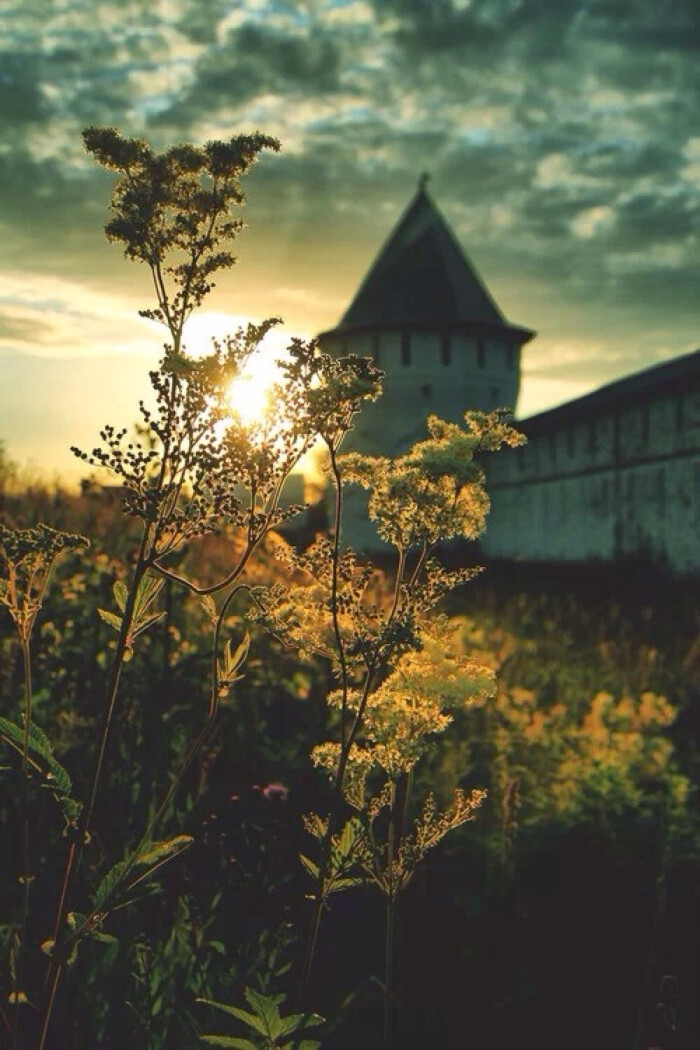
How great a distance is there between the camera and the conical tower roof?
40.1 metres

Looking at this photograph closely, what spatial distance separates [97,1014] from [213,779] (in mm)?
1956

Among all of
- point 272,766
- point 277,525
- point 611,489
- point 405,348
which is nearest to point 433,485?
point 277,525

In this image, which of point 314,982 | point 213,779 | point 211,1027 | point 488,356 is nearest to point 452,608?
point 213,779

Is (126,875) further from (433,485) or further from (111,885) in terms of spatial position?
(433,485)

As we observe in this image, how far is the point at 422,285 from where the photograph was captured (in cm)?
4075

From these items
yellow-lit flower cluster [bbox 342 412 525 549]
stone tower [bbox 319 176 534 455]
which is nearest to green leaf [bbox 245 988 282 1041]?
yellow-lit flower cluster [bbox 342 412 525 549]

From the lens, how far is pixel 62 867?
3.70 metres

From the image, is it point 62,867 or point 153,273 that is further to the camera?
point 62,867

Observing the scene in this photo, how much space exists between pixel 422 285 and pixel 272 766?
3723 centimetres

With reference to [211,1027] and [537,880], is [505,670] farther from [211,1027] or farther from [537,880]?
[211,1027]

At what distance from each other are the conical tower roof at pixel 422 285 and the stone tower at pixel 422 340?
0.04m

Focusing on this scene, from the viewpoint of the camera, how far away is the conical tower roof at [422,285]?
131 feet

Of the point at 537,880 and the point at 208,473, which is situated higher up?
the point at 208,473

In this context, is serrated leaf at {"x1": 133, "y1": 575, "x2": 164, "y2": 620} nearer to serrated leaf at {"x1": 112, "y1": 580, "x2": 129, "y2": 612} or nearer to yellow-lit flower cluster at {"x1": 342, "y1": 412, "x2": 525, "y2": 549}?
serrated leaf at {"x1": 112, "y1": 580, "x2": 129, "y2": 612}
